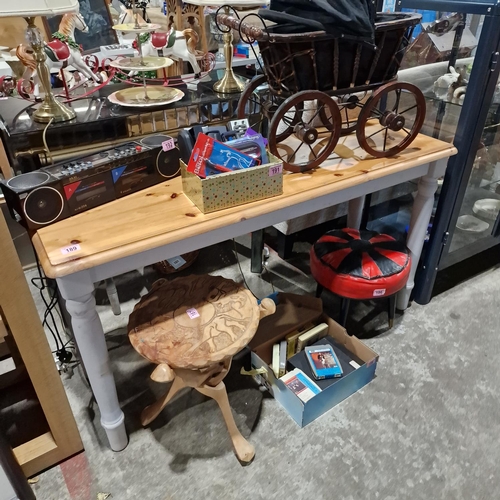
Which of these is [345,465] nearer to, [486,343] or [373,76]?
[486,343]

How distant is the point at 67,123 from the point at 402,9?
3.87ft

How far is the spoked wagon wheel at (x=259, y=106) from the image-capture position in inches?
50.8

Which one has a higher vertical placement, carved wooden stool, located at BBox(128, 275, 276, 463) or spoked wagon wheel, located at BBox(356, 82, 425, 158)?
spoked wagon wheel, located at BBox(356, 82, 425, 158)

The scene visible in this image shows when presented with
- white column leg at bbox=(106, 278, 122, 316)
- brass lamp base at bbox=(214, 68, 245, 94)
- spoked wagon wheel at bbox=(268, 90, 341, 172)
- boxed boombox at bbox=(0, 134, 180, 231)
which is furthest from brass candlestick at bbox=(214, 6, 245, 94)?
white column leg at bbox=(106, 278, 122, 316)

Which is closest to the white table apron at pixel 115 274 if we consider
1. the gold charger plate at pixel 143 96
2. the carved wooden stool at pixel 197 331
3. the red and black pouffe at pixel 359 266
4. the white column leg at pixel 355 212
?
the carved wooden stool at pixel 197 331

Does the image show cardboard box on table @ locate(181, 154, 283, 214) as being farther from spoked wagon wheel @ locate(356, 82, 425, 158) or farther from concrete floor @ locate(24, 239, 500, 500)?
concrete floor @ locate(24, 239, 500, 500)

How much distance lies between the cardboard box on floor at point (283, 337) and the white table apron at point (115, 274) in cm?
46

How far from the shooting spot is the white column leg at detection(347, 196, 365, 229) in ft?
5.89

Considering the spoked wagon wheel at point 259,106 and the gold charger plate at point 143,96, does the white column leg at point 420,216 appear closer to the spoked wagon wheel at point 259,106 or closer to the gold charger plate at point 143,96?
the spoked wagon wheel at point 259,106

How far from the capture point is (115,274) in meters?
0.95

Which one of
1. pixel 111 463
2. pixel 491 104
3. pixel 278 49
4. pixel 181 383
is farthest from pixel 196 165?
Result: pixel 491 104

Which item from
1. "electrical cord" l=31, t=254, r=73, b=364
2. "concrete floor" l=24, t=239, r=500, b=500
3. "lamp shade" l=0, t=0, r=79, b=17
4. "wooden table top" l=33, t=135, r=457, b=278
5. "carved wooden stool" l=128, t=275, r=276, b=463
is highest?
"lamp shade" l=0, t=0, r=79, b=17

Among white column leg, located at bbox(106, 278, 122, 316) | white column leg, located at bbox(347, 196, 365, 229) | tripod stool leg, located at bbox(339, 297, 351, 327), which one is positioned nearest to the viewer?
tripod stool leg, located at bbox(339, 297, 351, 327)

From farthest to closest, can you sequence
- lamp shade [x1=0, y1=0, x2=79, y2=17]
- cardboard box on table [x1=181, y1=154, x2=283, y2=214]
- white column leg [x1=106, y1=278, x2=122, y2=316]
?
white column leg [x1=106, y1=278, x2=122, y2=316] < cardboard box on table [x1=181, y1=154, x2=283, y2=214] < lamp shade [x1=0, y1=0, x2=79, y2=17]
